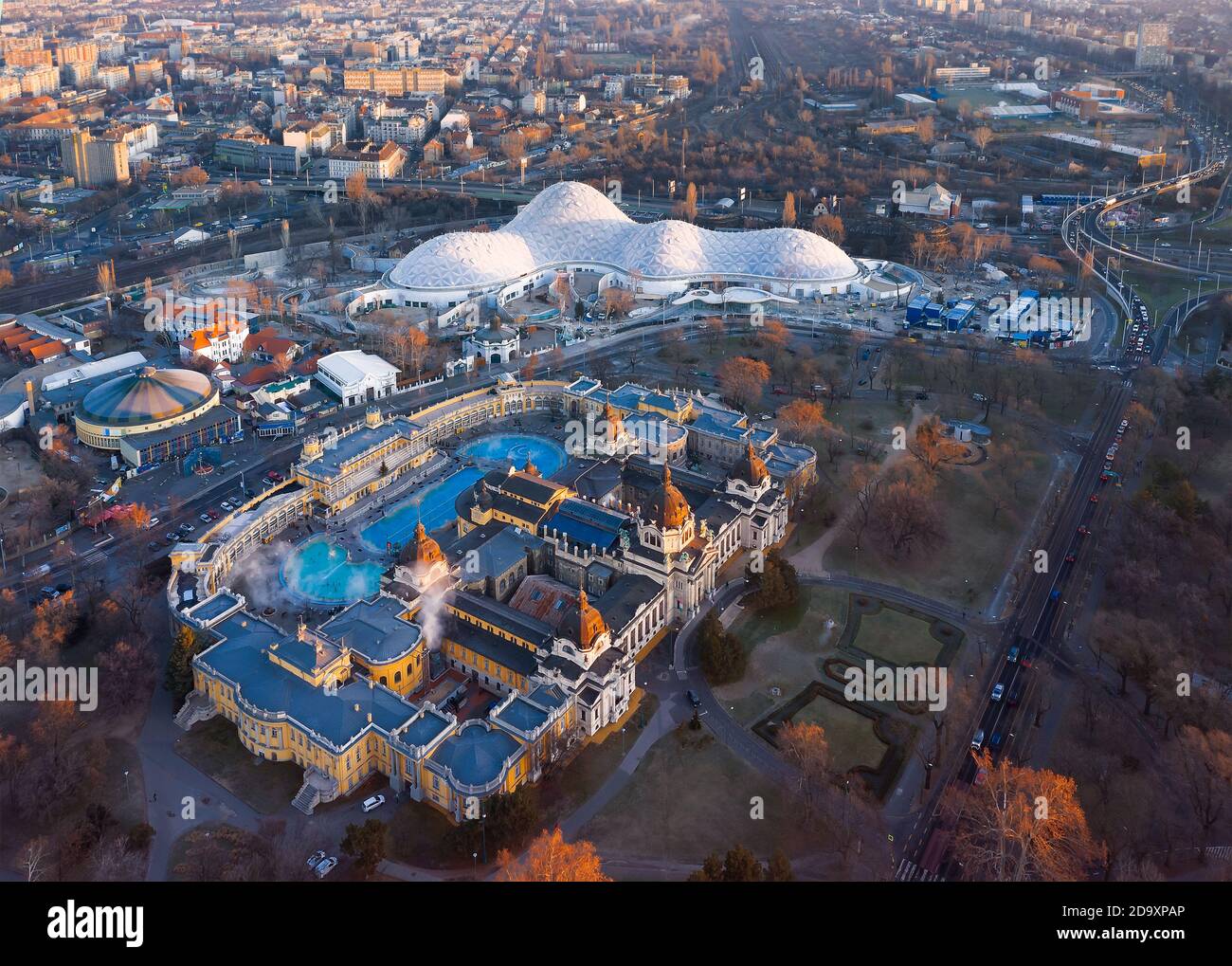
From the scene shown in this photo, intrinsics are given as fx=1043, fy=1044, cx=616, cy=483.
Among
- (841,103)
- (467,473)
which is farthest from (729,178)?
(467,473)

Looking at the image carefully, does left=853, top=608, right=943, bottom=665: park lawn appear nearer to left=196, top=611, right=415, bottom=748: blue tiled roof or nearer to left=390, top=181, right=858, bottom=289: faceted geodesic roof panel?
left=196, top=611, right=415, bottom=748: blue tiled roof

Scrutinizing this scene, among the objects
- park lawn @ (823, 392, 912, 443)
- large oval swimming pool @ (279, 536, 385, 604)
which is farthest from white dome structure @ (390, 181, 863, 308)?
large oval swimming pool @ (279, 536, 385, 604)

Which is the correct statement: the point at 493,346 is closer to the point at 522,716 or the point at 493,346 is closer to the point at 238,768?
the point at 522,716

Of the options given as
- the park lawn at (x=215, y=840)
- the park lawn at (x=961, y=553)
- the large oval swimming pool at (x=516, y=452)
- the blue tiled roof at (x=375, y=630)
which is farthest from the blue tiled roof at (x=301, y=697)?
the park lawn at (x=961, y=553)

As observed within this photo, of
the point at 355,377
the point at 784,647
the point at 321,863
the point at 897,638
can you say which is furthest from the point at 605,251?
the point at 321,863

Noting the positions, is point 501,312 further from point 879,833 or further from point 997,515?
point 879,833

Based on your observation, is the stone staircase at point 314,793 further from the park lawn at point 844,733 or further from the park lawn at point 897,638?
the park lawn at point 897,638
